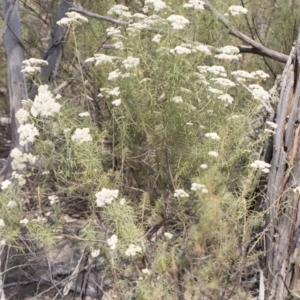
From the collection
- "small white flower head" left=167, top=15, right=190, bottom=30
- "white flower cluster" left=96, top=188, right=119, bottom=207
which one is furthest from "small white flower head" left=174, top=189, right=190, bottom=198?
"small white flower head" left=167, top=15, right=190, bottom=30

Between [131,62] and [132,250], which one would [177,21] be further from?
[132,250]

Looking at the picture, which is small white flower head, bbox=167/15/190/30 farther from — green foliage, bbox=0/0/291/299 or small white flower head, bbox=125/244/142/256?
small white flower head, bbox=125/244/142/256

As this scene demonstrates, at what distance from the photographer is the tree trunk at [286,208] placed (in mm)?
3268

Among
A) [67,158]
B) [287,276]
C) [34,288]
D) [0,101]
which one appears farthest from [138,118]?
[0,101]

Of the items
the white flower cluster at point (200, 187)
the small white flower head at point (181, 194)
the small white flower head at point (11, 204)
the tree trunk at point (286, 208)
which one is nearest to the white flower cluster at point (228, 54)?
the tree trunk at point (286, 208)

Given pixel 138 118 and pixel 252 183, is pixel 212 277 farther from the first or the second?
pixel 138 118

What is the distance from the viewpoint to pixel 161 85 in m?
2.73

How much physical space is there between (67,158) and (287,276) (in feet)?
4.98

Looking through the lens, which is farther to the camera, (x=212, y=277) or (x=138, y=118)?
(x=138, y=118)

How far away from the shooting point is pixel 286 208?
129 inches


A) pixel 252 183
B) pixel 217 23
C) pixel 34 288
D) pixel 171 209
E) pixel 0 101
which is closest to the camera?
pixel 252 183

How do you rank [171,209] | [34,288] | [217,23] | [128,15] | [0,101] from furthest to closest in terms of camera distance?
[0,101] < [34,288] < [217,23] < [128,15] < [171,209]

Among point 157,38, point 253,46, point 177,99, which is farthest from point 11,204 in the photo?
point 253,46

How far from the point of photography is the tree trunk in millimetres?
3268
